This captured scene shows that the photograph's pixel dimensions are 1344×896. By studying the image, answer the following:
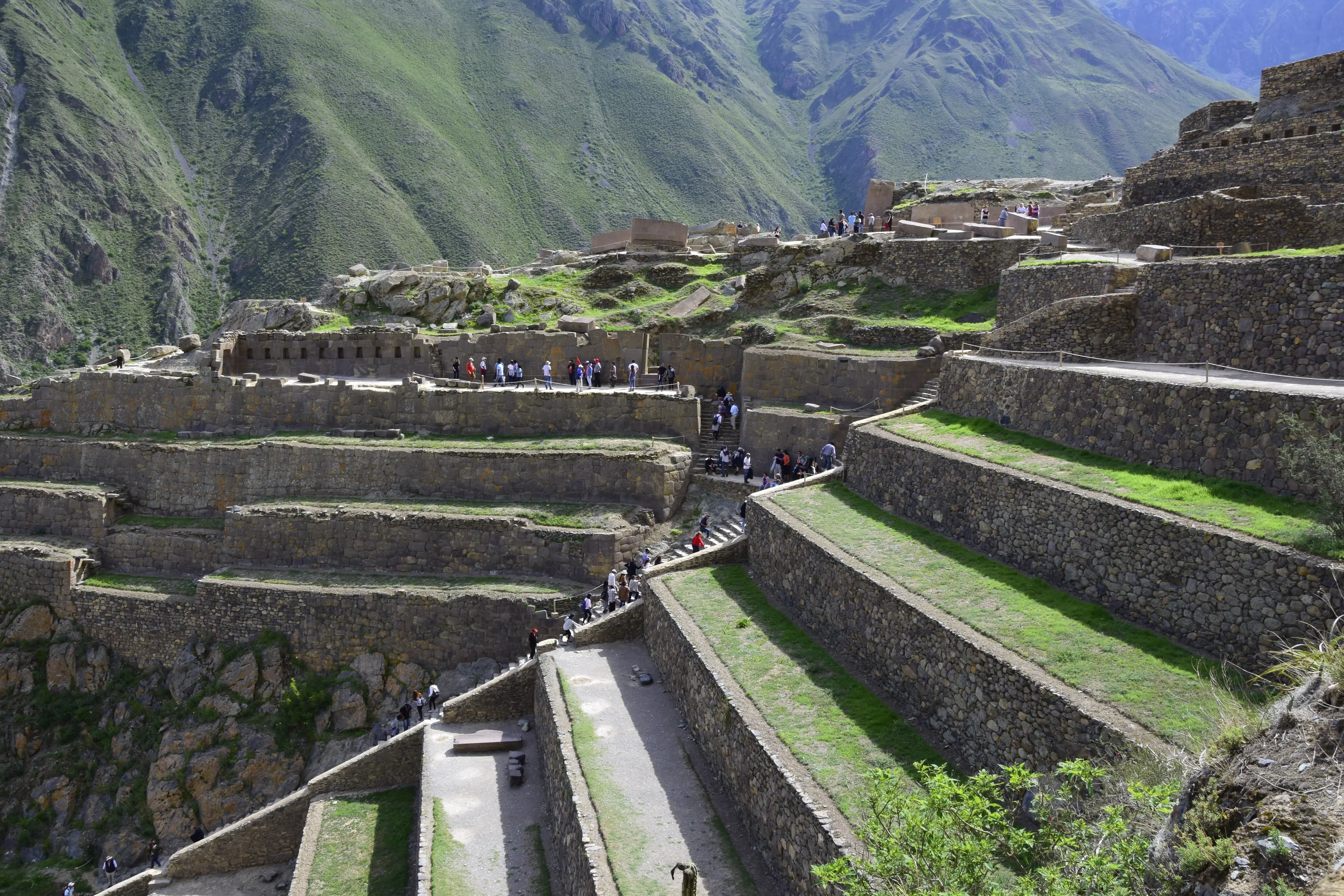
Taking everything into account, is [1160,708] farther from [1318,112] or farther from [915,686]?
[1318,112]

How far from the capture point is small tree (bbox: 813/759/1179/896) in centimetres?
780

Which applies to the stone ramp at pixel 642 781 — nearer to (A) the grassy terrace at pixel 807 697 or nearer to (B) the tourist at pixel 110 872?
(A) the grassy terrace at pixel 807 697

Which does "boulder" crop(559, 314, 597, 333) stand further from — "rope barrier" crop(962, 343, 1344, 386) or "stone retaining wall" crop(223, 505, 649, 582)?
"rope barrier" crop(962, 343, 1344, 386)

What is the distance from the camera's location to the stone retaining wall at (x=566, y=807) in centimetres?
1348

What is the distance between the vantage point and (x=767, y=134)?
127 m

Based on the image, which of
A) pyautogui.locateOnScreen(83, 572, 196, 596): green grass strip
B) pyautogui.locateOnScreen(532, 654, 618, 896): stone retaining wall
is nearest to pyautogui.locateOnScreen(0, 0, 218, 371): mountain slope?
pyautogui.locateOnScreen(83, 572, 196, 596): green grass strip

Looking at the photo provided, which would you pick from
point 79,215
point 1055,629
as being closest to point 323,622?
point 1055,629

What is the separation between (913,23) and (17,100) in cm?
12588

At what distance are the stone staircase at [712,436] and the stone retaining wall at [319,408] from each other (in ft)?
1.71

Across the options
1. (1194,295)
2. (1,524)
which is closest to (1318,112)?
(1194,295)

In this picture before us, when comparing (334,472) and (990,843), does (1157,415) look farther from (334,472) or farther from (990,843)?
(334,472)

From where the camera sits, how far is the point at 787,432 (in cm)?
2602

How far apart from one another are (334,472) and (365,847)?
1250 centimetres

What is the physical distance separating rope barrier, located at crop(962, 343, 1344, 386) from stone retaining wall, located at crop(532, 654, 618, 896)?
35.3 ft
